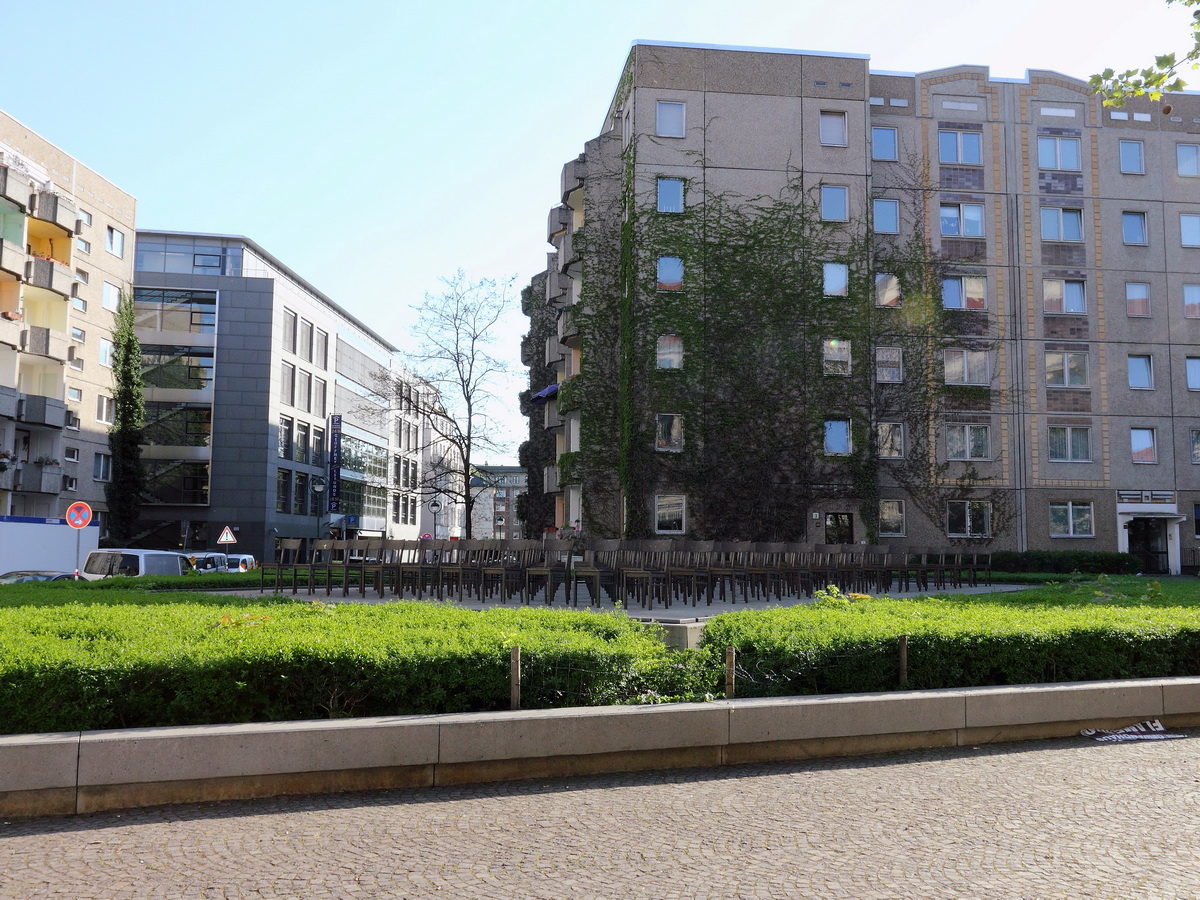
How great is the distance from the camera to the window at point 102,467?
160 feet

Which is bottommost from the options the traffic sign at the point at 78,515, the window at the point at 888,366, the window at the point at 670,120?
the traffic sign at the point at 78,515

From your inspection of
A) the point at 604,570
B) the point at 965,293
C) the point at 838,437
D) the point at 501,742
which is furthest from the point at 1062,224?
the point at 501,742

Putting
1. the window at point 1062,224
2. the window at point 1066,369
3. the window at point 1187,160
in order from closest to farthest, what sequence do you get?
the window at point 1066,369 < the window at point 1062,224 < the window at point 1187,160

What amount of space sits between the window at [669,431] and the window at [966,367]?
33.3 feet

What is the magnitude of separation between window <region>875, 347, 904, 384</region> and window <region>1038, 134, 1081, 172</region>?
9.21 metres

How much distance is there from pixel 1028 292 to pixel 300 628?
36.0m

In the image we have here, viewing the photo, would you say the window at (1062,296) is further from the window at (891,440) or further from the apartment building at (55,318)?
the apartment building at (55,318)

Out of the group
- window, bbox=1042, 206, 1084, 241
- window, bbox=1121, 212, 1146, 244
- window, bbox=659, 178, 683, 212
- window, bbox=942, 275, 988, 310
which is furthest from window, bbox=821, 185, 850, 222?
window, bbox=1121, 212, 1146, 244

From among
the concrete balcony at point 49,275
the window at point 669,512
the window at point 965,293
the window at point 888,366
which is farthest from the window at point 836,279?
the concrete balcony at point 49,275

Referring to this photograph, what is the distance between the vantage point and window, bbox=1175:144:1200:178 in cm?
3972

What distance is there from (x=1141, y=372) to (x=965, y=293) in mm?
7243

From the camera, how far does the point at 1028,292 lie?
126ft

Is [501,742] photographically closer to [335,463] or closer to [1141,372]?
[1141,372]

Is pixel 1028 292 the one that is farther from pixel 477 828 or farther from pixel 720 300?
pixel 477 828
